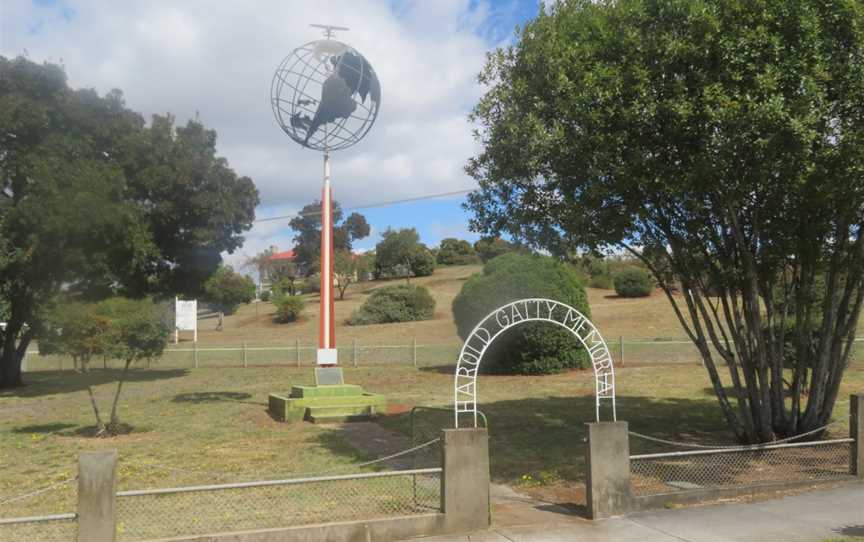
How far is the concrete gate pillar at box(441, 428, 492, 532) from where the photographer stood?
7688 mm

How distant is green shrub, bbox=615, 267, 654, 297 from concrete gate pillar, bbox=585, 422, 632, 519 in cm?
4176

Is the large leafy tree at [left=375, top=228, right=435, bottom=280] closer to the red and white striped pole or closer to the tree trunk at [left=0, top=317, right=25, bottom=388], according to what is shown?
the tree trunk at [left=0, top=317, right=25, bottom=388]

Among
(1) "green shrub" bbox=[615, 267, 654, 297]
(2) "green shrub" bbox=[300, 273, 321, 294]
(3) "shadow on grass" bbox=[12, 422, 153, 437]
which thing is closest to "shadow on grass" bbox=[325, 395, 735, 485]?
(3) "shadow on grass" bbox=[12, 422, 153, 437]

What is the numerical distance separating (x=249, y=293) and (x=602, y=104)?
199ft

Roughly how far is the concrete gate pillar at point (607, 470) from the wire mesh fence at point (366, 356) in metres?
19.7

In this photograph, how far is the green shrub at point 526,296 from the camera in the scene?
24281 mm

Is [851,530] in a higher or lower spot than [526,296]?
lower

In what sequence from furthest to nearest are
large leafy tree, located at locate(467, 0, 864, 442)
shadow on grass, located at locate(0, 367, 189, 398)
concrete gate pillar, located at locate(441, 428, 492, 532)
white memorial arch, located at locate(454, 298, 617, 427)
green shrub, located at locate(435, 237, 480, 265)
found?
green shrub, located at locate(435, 237, 480, 265) → shadow on grass, located at locate(0, 367, 189, 398) → white memorial arch, located at locate(454, 298, 617, 427) → large leafy tree, located at locate(467, 0, 864, 442) → concrete gate pillar, located at locate(441, 428, 492, 532)

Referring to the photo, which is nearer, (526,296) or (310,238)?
(526,296)

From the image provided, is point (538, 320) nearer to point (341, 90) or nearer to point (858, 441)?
point (858, 441)

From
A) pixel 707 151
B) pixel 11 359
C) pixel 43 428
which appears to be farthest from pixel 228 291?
pixel 707 151

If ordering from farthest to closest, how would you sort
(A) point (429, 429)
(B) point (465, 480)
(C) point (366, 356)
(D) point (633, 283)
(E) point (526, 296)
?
(D) point (633, 283), (C) point (366, 356), (E) point (526, 296), (A) point (429, 429), (B) point (465, 480)

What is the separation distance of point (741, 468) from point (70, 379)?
2694 centimetres

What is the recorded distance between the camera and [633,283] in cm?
4869
